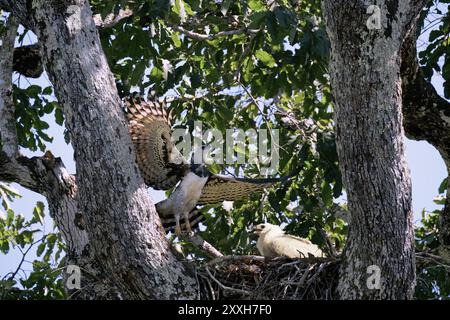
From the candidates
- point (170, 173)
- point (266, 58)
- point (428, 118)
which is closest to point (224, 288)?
point (170, 173)

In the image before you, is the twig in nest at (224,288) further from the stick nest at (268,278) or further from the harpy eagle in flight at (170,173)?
the harpy eagle in flight at (170,173)

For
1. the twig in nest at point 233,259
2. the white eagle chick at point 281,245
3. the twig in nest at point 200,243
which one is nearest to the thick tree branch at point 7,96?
the twig in nest at point 200,243

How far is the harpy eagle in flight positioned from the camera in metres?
6.07

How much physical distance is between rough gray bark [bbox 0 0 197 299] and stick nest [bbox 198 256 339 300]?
27cm

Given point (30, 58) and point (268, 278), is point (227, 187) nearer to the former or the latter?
point (268, 278)

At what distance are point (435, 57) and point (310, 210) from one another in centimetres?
165

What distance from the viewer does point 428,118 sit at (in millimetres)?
6176

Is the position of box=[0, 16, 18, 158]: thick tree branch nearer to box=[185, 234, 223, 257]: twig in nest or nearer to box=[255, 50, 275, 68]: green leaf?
box=[185, 234, 223, 257]: twig in nest

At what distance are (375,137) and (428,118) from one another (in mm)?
1514

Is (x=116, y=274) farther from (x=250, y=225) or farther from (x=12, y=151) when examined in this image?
(x=250, y=225)

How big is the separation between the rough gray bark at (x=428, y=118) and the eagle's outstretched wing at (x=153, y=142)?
5.32ft

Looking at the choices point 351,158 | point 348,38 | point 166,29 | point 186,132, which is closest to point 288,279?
point 351,158

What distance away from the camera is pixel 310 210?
7656 mm

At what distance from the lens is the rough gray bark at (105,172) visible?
16.5 feet
